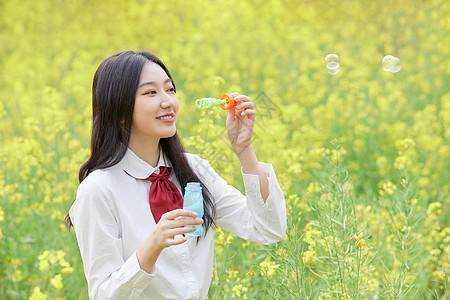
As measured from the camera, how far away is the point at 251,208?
173 cm

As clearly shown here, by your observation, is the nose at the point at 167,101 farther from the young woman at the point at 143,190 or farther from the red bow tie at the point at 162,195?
the red bow tie at the point at 162,195

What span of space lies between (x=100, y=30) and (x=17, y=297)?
739 centimetres

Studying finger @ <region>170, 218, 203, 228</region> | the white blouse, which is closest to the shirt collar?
the white blouse

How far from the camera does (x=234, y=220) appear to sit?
1852 mm

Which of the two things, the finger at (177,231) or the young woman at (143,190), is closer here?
the finger at (177,231)

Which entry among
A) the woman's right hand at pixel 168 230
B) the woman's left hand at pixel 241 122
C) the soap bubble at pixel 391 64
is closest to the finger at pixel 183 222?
the woman's right hand at pixel 168 230

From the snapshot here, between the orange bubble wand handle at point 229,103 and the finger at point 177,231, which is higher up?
the orange bubble wand handle at point 229,103

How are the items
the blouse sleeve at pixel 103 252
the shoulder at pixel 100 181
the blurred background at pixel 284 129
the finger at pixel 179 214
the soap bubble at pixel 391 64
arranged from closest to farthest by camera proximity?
the finger at pixel 179 214 < the blouse sleeve at pixel 103 252 < the shoulder at pixel 100 181 < the blurred background at pixel 284 129 < the soap bubble at pixel 391 64

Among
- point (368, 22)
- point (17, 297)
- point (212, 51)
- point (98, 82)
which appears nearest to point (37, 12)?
point (212, 51)

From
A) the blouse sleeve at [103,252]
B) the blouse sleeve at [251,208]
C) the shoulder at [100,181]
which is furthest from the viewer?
the blouse sleeve at [251,208]

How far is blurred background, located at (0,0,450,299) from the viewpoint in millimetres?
2195

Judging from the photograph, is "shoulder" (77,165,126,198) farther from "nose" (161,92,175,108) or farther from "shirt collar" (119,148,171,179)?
"nose" (161,92,175,108)

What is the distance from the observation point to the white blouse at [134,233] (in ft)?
4.99

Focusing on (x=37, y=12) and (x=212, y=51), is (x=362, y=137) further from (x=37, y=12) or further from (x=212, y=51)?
(x=37, y=12)
